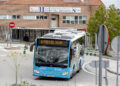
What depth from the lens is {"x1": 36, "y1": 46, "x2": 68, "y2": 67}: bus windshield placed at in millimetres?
19656

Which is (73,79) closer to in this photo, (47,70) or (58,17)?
(47,70)

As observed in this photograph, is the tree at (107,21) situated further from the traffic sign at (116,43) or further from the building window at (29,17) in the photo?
the traffic sign at (116,43)

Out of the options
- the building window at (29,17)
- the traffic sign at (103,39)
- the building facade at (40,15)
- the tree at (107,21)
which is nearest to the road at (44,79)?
the traffic sign at (103,39)

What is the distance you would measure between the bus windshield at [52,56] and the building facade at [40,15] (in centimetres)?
4683

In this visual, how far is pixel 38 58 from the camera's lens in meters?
19.9

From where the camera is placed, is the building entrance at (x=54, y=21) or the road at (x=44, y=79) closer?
the road at (x=44, y=79)

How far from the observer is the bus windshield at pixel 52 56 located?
19656 millimetres

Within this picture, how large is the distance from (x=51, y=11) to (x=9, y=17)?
7466mm

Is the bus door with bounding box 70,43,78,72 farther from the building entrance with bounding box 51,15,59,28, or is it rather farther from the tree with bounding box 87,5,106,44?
the building entrance with bounding box 51,15,59,28

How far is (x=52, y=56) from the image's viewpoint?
19.7 metres

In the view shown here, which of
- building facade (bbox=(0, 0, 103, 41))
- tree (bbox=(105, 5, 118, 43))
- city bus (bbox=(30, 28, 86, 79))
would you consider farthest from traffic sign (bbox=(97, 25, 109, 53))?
building facade (bbox=(0, 0, 103, 41))

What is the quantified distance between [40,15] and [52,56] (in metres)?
47.8

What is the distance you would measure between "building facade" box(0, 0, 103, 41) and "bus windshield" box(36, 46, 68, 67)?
4683 centimetres

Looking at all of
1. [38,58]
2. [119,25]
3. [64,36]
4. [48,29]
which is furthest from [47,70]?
[48,29]
